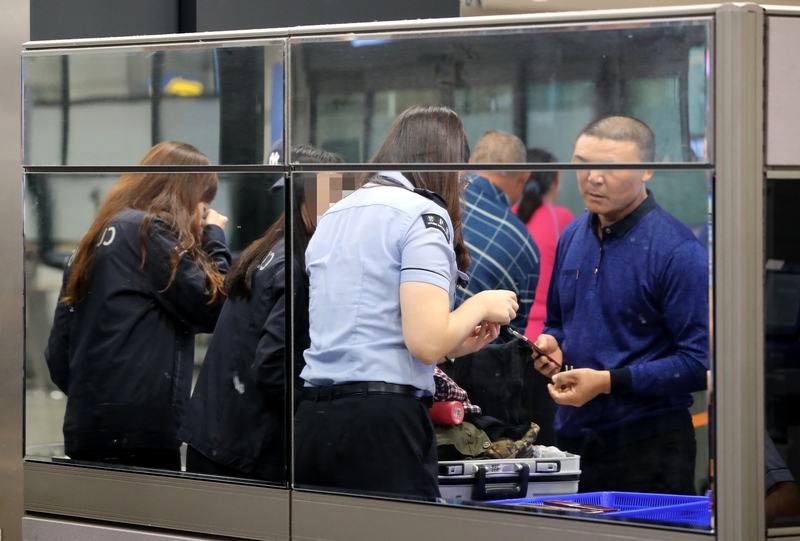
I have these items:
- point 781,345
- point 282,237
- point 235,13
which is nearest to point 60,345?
point 282,237

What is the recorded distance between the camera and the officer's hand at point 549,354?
2688 mm

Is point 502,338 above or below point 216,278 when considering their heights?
below

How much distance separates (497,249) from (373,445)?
823 mm

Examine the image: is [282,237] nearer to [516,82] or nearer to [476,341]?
[476,341]

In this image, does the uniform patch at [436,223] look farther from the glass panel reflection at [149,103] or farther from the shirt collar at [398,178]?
the glass panel reflection at [149,103]

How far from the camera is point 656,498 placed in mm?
2607

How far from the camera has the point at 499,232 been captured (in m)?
2.71

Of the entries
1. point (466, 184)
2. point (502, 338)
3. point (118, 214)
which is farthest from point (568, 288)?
point (118, 214)

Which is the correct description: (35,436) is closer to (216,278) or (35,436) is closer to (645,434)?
(216,278)

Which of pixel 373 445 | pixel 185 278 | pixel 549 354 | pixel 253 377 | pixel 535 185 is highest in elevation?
pixel 535 185

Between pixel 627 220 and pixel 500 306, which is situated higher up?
pixel 627 220

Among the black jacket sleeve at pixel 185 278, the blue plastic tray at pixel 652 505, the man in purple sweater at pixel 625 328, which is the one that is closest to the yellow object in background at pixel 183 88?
the black jacket sleeve at pixel 185 278

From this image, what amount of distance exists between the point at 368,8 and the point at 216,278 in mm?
2325

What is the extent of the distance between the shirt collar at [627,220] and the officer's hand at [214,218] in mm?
1376
